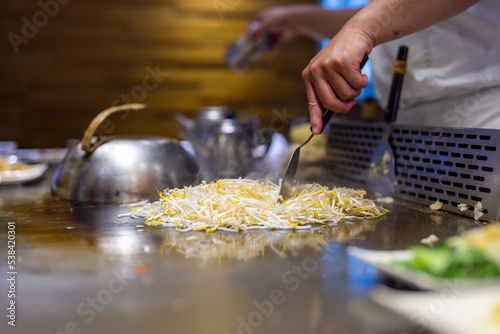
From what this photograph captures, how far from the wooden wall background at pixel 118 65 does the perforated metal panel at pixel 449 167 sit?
3699 millimetres

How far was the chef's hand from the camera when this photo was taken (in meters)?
1.39

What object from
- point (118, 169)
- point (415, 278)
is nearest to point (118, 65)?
point (118, 169)

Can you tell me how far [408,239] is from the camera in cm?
119

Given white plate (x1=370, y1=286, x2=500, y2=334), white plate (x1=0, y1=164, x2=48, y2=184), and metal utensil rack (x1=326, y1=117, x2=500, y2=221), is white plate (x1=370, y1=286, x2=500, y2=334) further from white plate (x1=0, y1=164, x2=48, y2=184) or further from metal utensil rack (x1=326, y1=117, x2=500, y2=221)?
white plate (x1=0, y1=164, x2=48, y2=184)

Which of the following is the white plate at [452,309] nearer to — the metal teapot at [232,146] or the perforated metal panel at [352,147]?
the perforated metal panel at [352,147]

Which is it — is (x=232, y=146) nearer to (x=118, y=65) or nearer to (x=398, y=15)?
(x=398, y=15)

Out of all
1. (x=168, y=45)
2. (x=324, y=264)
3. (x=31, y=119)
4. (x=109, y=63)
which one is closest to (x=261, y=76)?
(x=168, y=45)

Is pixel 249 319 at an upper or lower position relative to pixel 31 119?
lower

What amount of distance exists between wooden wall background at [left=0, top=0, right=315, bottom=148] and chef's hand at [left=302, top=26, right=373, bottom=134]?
154 inches

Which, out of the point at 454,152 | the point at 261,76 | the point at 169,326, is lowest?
the point at 169,326

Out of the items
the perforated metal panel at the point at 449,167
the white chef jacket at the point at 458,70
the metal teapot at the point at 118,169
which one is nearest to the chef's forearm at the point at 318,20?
the white chef jacket at the point at 458,70

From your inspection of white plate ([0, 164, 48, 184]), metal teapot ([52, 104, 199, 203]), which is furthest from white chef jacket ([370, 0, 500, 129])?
white plate ([0, 164, 48, 184])

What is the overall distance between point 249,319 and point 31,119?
5.60 metres

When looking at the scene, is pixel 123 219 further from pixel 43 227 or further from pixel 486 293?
pixel 486 293
